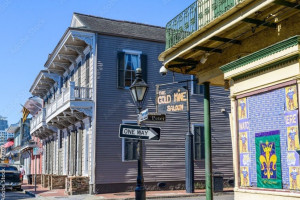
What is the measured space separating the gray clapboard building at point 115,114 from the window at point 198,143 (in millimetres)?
37

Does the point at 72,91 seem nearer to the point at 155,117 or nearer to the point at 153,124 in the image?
the point at 153,124

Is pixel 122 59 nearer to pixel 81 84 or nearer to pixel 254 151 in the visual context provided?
pixel 81 84

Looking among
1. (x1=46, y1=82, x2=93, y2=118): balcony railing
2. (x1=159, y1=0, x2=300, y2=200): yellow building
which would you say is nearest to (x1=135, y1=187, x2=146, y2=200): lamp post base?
(x1=159, y1=0, x2=300, y2=200): yellow building

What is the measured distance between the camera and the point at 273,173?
734 centimetres

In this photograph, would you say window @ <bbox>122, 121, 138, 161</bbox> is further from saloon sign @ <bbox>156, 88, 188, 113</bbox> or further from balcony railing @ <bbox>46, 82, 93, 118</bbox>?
saloon sign @ <bbox>156, 88, 188, 113</bbox>

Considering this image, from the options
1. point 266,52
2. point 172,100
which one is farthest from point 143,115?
point 266,52

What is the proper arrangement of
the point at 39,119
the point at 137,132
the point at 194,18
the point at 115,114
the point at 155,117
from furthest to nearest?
the point at 39,119 → the point at 115,114 → the point at 194,18 → the point at 155,117 → the point at 137,132

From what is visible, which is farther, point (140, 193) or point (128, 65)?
point (128, 65)

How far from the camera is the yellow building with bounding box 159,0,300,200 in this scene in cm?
695

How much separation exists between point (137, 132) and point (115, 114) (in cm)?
1215

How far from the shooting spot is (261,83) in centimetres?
766

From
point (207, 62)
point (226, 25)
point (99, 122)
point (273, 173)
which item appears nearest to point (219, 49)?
point (207, 62)

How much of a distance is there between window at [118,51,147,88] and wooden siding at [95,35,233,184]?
0.25 meters

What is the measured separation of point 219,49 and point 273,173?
3.53 m
